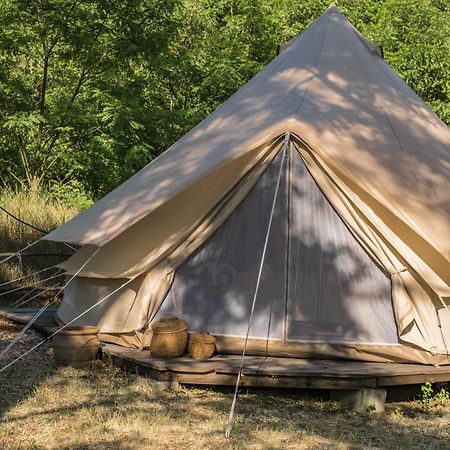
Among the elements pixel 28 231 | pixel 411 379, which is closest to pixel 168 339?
pixel 411 379

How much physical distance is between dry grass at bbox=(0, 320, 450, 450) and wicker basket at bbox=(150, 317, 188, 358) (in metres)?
0.27

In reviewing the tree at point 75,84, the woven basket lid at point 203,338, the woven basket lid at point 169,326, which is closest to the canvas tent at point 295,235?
the woven basket lid at point 203,338

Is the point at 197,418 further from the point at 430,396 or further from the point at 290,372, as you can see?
the point at 430,396

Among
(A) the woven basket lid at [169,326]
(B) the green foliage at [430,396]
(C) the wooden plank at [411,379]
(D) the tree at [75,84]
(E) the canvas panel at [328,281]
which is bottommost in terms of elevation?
(B) the green foliage at [430,396]

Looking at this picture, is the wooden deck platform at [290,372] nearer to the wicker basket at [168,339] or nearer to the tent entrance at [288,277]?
the wicker basket at [168,339]

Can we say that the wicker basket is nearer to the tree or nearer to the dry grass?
the dry grass

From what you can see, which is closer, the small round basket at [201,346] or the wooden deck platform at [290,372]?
the wooden deck platform at [290,372]

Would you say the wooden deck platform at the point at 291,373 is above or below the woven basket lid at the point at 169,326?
below

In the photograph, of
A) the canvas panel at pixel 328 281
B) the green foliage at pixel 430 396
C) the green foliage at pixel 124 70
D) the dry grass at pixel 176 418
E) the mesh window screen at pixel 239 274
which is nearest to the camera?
the dry grass at pixel 176 418

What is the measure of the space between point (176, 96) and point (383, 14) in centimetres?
514

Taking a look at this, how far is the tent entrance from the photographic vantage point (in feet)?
21.5

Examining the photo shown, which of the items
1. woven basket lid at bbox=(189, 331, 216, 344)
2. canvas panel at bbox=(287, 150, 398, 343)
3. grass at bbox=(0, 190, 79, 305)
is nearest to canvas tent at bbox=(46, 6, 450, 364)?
canvas panel at bbox=(287, 150, 398, 343)

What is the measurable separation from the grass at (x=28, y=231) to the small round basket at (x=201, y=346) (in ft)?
14.2

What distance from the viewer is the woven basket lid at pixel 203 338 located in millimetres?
6417
